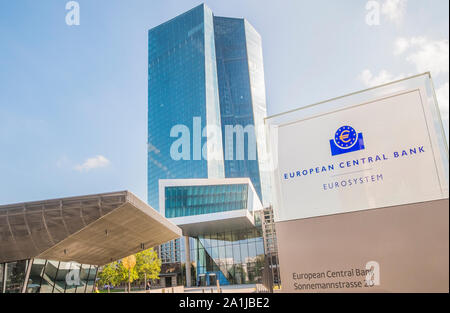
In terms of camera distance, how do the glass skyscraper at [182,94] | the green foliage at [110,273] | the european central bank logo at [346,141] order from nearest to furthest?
the european central bank logo at [346,141], the green foliage at [110,273], the glass skyscraper at [182,94]

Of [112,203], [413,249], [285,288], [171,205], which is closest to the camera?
[413,249]

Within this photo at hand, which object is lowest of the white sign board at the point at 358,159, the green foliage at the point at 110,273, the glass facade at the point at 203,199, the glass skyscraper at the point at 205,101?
the green foliage at the point at 110,273

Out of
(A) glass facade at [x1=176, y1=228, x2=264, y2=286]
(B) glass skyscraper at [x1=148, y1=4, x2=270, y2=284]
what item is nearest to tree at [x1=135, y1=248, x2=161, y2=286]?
(A) glass facade at [x1=176, y1=228, x2=264, y2=286]

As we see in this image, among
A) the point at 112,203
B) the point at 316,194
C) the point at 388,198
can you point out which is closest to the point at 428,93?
the point at 388,198

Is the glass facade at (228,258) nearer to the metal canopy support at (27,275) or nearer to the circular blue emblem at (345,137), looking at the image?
the metal canopy support at (27,275)

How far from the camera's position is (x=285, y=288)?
4.22 meters

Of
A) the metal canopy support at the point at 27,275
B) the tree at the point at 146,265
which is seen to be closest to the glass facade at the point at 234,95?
the tree at the point at 146,265

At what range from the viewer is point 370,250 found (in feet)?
12.6

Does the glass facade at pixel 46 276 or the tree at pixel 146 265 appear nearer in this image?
the glass facade at pixel 46 276

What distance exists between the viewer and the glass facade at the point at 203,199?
1582 inches

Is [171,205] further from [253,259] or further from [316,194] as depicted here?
[316,194]

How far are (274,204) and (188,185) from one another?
36.6m

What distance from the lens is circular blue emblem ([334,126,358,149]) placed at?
14.3 ft

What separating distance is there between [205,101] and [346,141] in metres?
98.1
